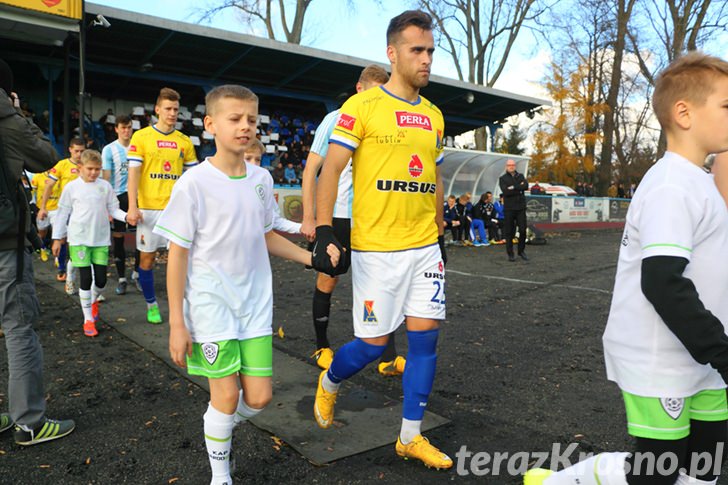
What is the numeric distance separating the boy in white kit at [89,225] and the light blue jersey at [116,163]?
1.57 metres

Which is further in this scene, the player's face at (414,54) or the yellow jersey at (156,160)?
the yellow jersey at (156,160)

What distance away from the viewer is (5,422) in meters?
3.25

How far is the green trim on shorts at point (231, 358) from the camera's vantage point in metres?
2.50

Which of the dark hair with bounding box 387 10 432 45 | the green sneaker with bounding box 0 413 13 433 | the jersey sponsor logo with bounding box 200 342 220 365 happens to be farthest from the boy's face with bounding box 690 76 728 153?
the green sneaker with bounding box 0 413 13 433

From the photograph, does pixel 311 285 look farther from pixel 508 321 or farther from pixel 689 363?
pixel 689 363

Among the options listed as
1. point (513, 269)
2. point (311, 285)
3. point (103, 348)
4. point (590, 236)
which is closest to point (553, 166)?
point (590, 236)

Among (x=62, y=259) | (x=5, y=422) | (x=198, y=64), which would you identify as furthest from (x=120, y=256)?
(x=198, y=64)

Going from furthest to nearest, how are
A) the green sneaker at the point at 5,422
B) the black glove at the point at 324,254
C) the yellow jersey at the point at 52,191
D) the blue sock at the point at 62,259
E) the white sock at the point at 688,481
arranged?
the yellow jersey at the point at 52,191 → the blue sock at the point at 62,259 → the green sneaker at the point at 5,422 → the black glove at the point at 324,254 → the white sock at the point at 688,481

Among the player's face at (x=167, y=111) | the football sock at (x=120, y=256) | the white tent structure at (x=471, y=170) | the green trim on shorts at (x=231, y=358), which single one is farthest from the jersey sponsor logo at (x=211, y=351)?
the white tent structure at (x=471, y=170)

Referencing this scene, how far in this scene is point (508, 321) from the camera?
628 centimetres

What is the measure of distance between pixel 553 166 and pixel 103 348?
3828 centimetres

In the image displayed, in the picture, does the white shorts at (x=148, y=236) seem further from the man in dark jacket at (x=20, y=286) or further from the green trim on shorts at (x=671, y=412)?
the green trim on shorts at (x=671, y=412)

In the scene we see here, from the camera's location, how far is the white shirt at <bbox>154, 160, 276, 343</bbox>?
8.27ft

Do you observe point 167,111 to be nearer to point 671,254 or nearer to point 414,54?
point 414,54
